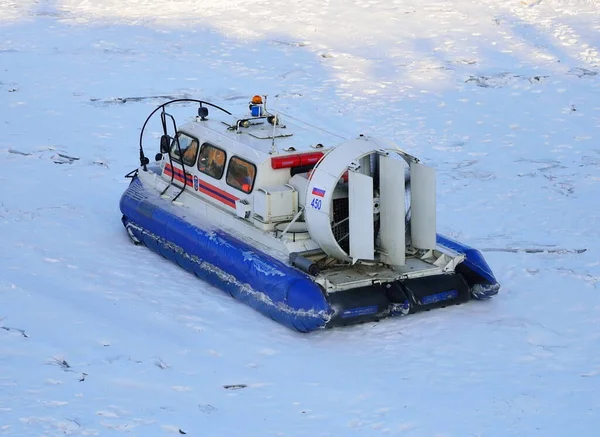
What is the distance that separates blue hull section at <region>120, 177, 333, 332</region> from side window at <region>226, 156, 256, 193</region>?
0.50 meters

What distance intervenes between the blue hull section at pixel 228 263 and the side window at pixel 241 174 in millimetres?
501

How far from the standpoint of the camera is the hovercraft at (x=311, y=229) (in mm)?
9750

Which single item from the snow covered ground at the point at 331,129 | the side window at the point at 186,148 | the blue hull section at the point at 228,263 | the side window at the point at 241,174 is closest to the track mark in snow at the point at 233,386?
the snow covered ground at the point at 331,129

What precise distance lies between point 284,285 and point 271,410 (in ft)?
5.58

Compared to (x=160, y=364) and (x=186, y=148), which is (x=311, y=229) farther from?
(x=186, y=148)

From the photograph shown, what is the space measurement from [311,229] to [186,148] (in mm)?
2195

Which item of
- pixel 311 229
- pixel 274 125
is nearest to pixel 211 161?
pixel 274 125

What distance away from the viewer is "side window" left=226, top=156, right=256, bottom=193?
418 inches

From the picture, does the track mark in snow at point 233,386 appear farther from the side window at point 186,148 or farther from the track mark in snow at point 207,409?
the side window at point 186,148

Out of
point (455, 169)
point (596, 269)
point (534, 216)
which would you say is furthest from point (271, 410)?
point (455, 169)

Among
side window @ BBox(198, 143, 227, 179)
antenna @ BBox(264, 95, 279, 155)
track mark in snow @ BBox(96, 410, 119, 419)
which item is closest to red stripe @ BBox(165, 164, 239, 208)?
side window @ BBox(198, 143, 227, 179)

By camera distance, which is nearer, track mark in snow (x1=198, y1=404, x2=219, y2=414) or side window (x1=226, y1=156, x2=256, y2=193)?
track mark in snow (x1=198, y1=404, x2=219, y2=414)

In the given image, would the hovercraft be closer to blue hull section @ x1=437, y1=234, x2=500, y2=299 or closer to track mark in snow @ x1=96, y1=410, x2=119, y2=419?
blue hull section @ x1=437, y1=234, x2=500, y2=299

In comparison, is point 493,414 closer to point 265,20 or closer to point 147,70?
point 147,70
